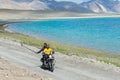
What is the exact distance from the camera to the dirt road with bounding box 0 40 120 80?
18391mm

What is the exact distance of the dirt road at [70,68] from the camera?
18391 millimetres

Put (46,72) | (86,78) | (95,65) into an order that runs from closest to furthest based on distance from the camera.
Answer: (86,78) → (46,72) → (95,65)

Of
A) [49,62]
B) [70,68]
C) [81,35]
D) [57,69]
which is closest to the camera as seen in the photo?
[49,62]

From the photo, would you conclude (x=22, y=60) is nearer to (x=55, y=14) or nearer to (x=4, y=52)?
(x=4, y=52)

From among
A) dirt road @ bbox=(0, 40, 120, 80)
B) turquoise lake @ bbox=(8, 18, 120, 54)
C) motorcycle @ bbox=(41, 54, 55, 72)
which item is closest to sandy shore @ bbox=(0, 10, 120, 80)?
dirt road @ bbox=(0, 40, 120, 80)

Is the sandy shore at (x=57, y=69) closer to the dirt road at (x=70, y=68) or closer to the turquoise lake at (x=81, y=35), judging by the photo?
the dirt road at (x=70, y=68)

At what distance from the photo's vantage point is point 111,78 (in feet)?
59.8

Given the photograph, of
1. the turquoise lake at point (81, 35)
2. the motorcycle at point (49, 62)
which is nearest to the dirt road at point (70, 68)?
the motorcycle at point (49, 62)

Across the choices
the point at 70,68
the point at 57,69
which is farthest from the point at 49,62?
the point at 70,68

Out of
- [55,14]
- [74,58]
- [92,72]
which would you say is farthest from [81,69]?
[55,14]

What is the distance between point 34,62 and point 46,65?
132 inches

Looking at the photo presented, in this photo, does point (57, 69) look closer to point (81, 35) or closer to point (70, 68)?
point (70, 68)

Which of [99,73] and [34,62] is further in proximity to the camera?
[34,62]

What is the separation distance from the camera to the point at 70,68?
68.7 feet
